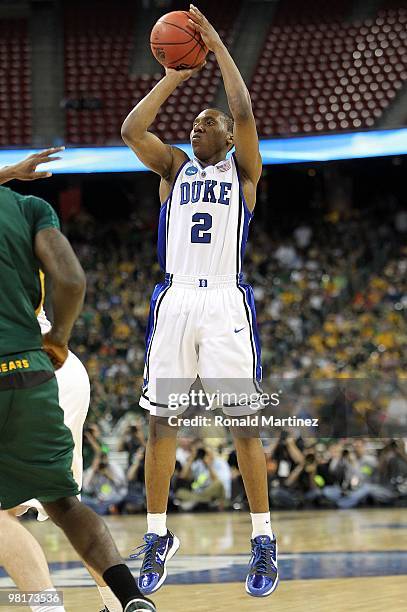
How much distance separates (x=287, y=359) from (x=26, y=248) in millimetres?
13844

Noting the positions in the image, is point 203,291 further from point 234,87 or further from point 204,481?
point 204,481

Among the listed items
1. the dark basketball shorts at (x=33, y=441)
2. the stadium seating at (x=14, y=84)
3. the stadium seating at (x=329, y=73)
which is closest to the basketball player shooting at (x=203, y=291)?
the dark basketball shorts at (x=33, y=441)

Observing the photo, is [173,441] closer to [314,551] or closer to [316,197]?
[314,551]

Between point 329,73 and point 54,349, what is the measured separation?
1661cm

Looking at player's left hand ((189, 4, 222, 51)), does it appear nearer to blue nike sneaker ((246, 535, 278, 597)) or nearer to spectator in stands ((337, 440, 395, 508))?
blue nike sneaker ((246, 535, 278, 597))

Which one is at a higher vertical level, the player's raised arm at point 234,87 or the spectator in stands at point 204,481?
the player's raised arm at point 234,87

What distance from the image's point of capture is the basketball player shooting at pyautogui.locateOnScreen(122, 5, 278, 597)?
6.05m

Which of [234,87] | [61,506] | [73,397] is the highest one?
[234,87]

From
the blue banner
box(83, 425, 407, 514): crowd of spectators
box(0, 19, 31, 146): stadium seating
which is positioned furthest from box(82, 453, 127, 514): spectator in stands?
box(0, 19, 31, 146): stadium seating

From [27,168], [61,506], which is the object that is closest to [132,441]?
[27,168]

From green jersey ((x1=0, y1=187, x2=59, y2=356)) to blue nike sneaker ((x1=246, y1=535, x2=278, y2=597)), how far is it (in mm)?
2259

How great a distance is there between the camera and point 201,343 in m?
6.07

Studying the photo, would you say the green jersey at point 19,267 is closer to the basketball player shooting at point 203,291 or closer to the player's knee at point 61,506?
the player's knee at point 61,506

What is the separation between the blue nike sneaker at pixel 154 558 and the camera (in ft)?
19.2
